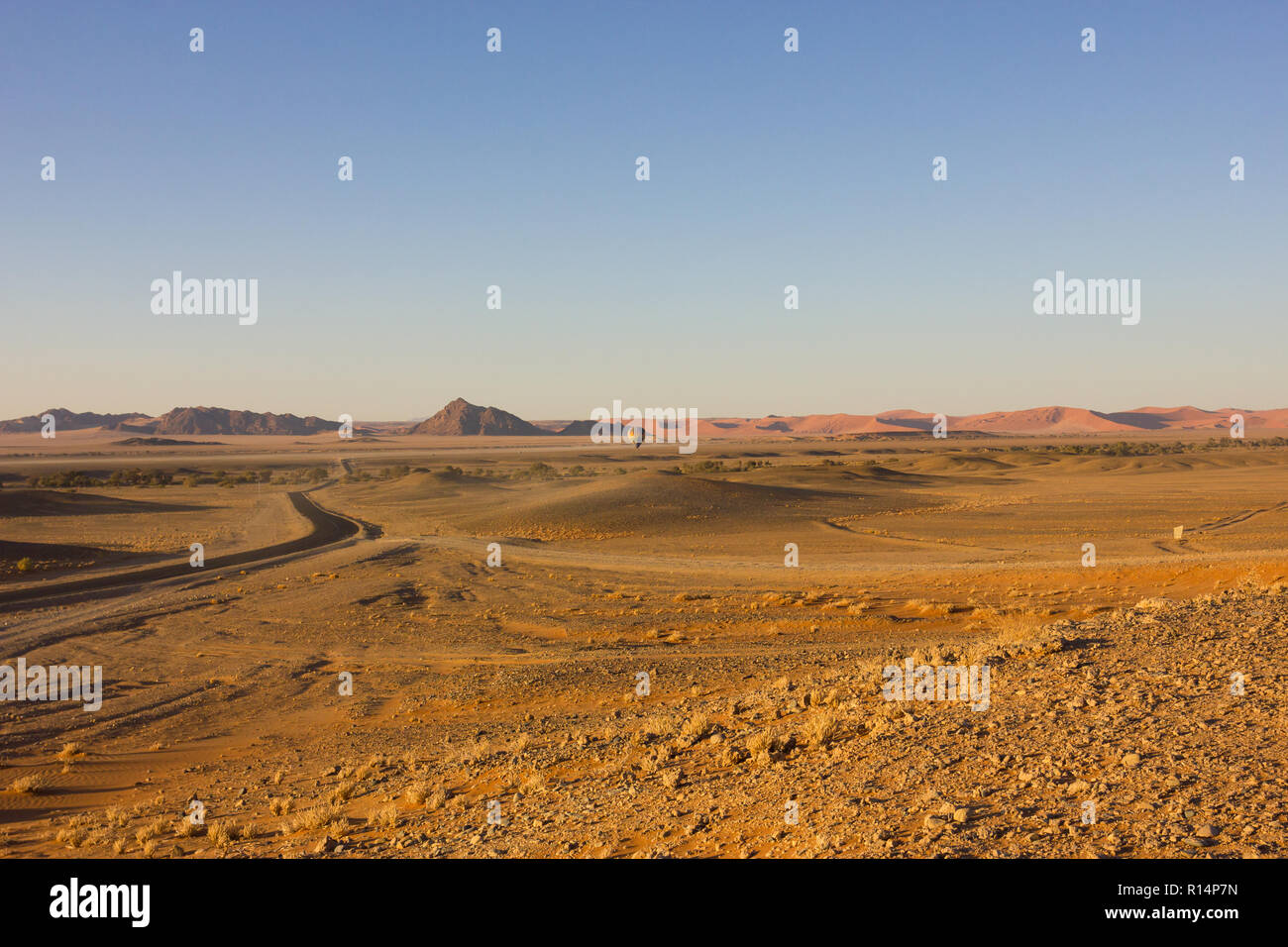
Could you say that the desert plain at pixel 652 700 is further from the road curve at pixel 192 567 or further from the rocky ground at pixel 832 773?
the road curve at pixel 192 567

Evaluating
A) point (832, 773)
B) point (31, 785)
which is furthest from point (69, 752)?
point (832, 773)

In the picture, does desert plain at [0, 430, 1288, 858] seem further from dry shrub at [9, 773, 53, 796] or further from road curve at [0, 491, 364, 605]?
road curve at [0, 491, 364, 605]

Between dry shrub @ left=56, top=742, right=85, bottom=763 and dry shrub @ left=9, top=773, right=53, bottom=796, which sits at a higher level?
dry shrub @ left=9, top=773, right=53, bottom=796

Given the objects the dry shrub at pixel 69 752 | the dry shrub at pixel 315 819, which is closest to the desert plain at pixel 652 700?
the dry shrub at pixel 315 819

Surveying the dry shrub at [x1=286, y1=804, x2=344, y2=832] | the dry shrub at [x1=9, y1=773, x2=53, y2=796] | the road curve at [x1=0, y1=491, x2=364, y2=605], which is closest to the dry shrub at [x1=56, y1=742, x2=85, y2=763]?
the dry shrub at [x1=9, y1=773, x2=53, y2=796]
